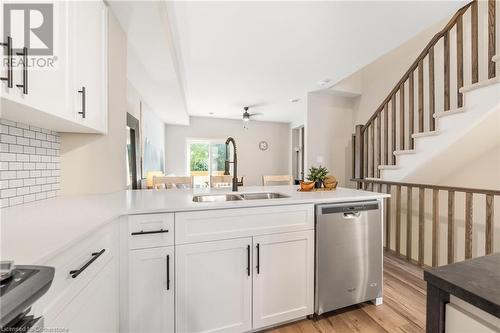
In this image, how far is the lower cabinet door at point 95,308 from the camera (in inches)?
28.5

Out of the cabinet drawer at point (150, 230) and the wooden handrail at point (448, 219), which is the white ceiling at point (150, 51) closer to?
the cabinet drawer at point (150, 230)

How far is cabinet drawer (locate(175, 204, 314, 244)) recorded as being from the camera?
1272 mm

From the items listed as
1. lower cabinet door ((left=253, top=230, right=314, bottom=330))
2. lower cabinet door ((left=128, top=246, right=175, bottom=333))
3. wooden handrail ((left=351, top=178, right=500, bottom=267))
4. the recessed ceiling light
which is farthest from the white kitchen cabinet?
wooden handrail ((left=351, top=178, right=500, bottom=267))

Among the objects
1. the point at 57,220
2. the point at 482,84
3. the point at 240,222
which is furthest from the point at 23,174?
the point at 482,84

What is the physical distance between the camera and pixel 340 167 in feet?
13.7

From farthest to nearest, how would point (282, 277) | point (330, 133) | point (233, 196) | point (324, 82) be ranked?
point (330, 133)
point (324, 82)
point (233, 196)
point (282, 277)

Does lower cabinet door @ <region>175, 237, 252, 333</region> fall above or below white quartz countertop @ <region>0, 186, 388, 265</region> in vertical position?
below

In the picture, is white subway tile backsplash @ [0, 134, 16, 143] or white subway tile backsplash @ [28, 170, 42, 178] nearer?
white subway tile backsplash @ [0, 134, 16, 143]

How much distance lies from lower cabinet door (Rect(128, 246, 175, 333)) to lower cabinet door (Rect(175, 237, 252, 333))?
1.9 inches

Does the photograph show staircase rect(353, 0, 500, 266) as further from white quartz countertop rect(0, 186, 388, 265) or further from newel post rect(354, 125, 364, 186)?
white quartz countertop rect(0, 186, 388, 265)

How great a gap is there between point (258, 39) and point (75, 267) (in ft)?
7.55

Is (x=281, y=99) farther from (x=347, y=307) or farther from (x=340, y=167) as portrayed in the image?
(x=347, y=307)

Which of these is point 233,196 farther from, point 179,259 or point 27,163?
point 27,163

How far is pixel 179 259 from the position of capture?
1.26 metres
